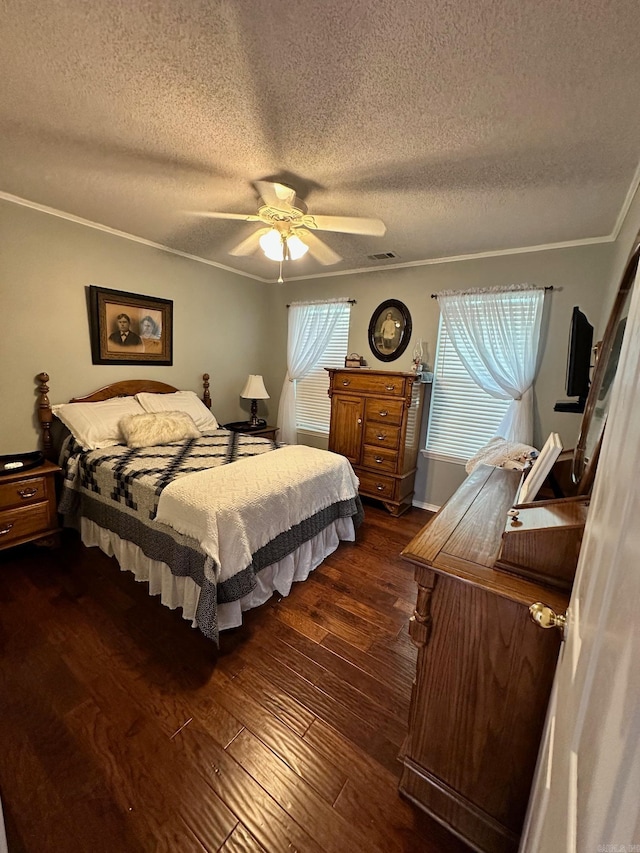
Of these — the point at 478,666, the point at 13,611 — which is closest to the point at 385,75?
the point at 478,666

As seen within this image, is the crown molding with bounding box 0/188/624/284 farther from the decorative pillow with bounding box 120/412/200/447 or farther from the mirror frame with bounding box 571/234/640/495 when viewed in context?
the decorative pillow with bounding box 120/412/200/447

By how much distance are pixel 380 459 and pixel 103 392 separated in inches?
106

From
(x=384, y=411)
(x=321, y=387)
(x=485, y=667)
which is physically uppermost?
(x=321, y=387)

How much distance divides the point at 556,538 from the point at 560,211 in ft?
7.52

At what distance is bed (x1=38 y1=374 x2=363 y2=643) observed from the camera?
1796mm

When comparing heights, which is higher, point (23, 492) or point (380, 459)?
point (380, 459)

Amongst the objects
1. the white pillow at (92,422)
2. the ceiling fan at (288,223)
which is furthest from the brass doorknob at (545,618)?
the white pillow at (92,422)

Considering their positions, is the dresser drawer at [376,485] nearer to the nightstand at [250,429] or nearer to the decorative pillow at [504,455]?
the decorative pillow at [504,455]

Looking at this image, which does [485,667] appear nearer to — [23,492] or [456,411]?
[456,411]

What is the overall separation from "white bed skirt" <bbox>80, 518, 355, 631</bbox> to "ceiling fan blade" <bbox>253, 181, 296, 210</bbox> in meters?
2.15

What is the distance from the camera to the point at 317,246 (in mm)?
2365

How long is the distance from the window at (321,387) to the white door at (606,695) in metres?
3.46

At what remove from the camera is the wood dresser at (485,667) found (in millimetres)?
942

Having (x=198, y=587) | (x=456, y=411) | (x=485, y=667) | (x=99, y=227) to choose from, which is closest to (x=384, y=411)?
(x=456, y=411)
